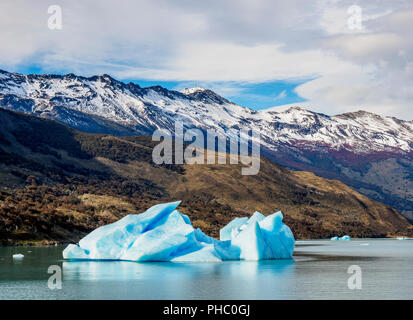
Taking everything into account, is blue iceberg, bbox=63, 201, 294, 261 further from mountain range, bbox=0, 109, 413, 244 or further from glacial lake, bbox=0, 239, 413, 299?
mountain range, bbox=0, 109, 413, 244

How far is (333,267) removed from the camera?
5575cm

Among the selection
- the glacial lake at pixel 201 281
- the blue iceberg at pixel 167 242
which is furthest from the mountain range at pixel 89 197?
the glacial lake at pixel 201 281

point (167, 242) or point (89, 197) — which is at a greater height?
point (89, 197)

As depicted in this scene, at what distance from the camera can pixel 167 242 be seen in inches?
2219

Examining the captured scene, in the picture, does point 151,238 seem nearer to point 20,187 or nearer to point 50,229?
point 50,229

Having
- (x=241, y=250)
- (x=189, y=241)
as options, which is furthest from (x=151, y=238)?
(x=241, y=250)

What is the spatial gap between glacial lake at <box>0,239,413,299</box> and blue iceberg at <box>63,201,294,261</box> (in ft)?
4.33

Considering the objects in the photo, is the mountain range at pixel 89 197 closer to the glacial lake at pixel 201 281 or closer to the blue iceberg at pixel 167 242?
the blue iceberg at pixel 167 242

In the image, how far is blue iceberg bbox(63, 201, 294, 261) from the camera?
56656 mm

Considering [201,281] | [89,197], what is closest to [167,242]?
[201,281]

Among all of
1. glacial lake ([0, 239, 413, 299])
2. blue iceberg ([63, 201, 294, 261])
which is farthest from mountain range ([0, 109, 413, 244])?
glacial lake ([0, 239, 413, 299])

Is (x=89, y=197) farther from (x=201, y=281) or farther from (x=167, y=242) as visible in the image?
(x=201, y=281)

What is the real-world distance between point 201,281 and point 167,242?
14931mm

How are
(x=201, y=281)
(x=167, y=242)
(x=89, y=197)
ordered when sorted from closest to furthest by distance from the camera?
(x=201, y=281) → (x=167, y=242) → (x=89, y=197)
